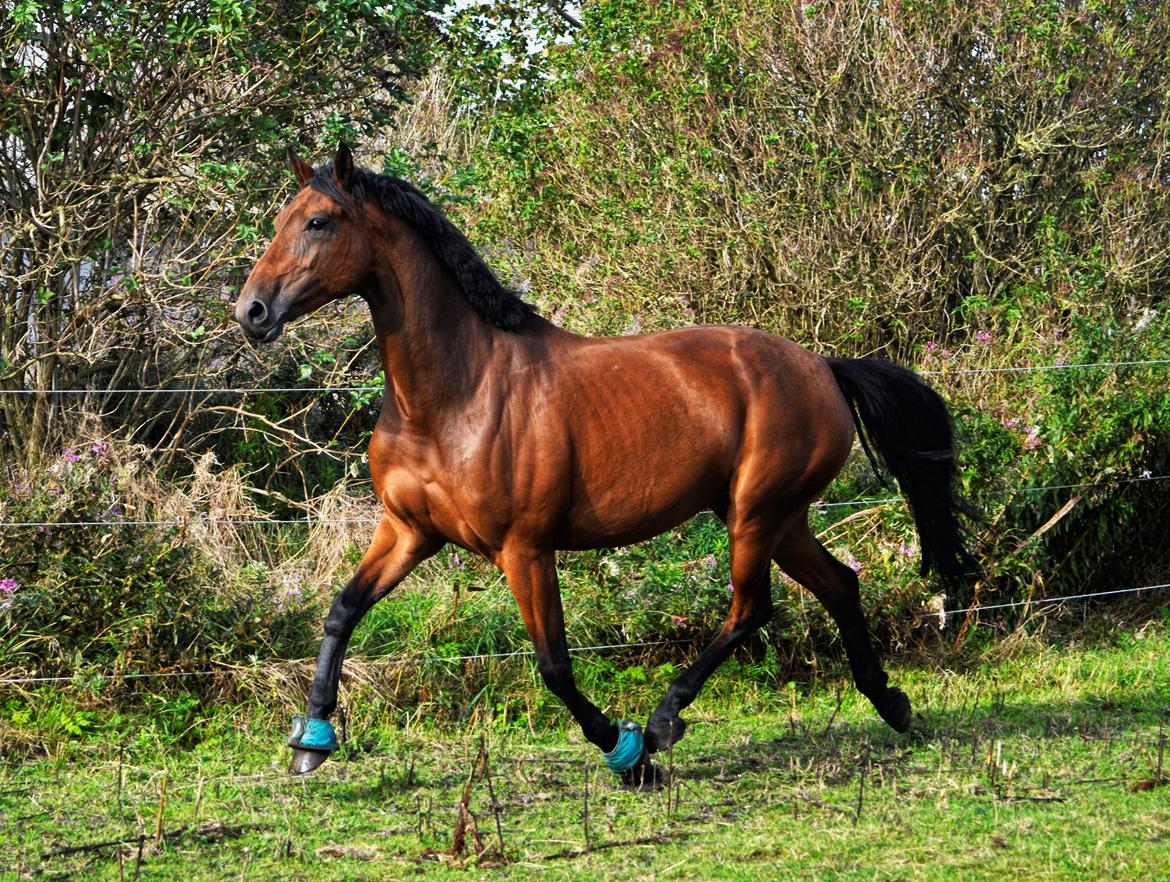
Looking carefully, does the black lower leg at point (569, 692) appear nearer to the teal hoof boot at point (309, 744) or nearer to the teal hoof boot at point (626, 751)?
the teal hoof boot at point (626, 751)

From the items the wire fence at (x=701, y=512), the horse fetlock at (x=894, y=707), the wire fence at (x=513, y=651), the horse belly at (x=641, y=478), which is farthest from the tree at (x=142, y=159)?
the horse fetlock at (x=894, y=707)

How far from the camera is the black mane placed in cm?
472

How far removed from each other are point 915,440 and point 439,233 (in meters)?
2.36

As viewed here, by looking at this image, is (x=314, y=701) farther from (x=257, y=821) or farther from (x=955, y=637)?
(x=955, y=637)

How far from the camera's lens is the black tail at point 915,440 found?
19.4 ft

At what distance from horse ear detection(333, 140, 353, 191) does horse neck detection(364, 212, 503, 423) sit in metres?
0.20

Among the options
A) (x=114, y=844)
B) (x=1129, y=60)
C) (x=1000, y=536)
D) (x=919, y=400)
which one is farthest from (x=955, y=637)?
(x=1129, y=60)

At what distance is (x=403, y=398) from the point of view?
15.9 feet

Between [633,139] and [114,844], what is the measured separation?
7.37 m

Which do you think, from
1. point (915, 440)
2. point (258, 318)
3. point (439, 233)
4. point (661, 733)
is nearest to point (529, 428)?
point (439, 233)

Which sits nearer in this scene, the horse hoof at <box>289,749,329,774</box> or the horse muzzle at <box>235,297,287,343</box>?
the horse muzzle at <box>235,297,287,343</box>

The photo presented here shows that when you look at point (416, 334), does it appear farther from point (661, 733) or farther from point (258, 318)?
point (661, 733)

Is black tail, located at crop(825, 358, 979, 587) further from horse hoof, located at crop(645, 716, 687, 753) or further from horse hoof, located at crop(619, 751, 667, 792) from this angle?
horse hoof, located at crop(619, 751, 667, 792)

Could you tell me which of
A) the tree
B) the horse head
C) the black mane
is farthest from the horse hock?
the tree
